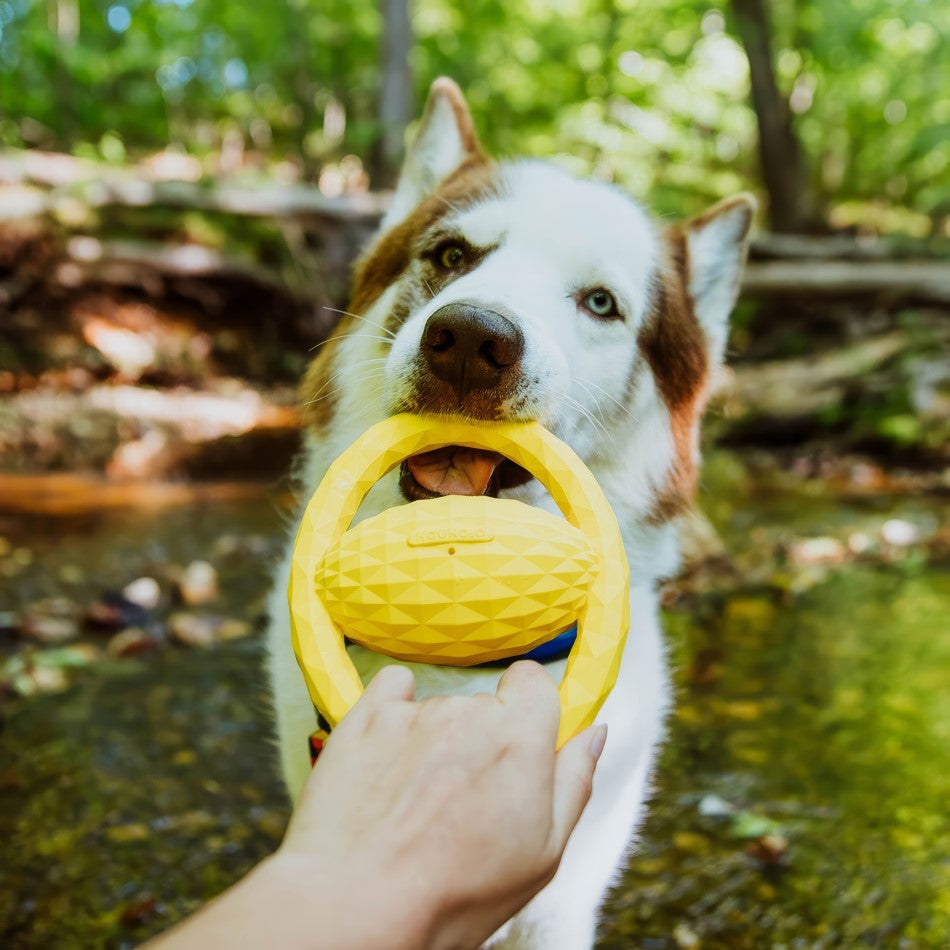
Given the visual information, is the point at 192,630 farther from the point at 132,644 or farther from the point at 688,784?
the point at 688,784

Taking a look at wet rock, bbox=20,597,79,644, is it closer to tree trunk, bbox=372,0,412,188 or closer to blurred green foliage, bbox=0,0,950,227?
tree trunk, bbox=372,0,412,188

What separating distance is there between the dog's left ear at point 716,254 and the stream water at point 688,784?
1656mm

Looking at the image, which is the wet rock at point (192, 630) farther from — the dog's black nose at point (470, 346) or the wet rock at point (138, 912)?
the dog's black nose at point (470, 346)

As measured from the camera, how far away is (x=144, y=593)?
4.55 m

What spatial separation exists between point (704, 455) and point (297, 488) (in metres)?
5.11

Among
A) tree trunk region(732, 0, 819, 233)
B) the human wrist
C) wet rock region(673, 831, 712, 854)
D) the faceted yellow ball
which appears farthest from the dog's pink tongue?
tree trunk region(732, 0, 819, 233)

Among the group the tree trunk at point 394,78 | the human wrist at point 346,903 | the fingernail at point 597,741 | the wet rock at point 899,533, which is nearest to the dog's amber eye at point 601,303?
the fingernail at point 597,741

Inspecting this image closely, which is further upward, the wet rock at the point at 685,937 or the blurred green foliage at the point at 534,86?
the blurred green foliage at the point at 534,86

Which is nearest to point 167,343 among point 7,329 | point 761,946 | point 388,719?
point 7,329

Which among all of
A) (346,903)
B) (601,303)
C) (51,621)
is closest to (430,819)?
(346,903)

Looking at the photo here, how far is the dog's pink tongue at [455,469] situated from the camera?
76.7 inches

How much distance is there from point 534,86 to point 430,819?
16.0 metres

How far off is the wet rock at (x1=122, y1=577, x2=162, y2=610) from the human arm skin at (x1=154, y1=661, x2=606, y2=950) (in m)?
3.73

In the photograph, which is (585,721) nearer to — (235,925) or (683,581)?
(235,925)
